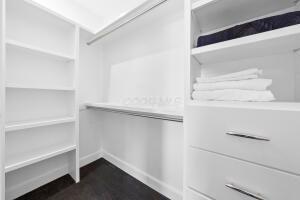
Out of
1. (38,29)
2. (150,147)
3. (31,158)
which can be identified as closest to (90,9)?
(38,29)

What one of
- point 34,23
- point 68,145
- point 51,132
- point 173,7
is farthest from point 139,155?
point 34,23

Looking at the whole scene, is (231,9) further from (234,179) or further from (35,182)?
(35,182)

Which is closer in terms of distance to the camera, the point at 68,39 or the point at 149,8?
the point at 149,8

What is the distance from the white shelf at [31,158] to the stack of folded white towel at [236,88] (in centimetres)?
151

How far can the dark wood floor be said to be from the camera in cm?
127

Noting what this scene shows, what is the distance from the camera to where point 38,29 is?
4.50 feet

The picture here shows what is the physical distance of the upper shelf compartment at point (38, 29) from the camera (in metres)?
1.19

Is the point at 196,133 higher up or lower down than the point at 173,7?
lower down

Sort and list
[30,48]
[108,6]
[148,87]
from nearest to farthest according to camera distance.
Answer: [30,48] < [148,87] < [108,6]

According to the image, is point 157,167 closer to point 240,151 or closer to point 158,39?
point 240,151

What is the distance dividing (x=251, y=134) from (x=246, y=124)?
4cm

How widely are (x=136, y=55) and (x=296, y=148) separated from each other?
5.06 feet

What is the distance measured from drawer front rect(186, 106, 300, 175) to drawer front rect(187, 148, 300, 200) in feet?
0.11

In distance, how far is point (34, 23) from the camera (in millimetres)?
1344
